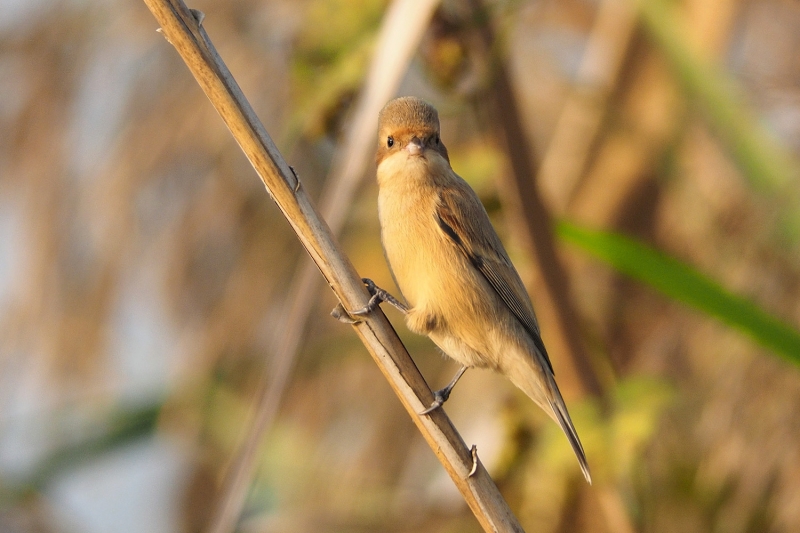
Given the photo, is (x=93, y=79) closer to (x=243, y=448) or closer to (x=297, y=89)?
(x=297, y=89)

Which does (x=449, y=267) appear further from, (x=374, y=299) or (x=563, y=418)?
(x=374, y=299)

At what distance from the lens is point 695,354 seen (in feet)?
11.8

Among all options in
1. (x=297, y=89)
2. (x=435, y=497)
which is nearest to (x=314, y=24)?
(x=297, y=89)

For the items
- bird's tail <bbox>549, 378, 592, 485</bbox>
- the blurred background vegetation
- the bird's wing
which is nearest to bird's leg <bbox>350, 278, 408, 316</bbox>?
the bird's wing

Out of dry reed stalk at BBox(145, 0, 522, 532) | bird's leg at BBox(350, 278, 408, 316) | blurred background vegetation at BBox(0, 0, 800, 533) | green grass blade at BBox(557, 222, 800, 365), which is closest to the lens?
dry reed stalk at BBox(145, 0, 522, 532)

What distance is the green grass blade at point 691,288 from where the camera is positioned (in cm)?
198

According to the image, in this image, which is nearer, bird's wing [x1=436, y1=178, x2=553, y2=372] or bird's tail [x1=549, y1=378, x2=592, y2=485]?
bird's tail [x1=549, y1=378, x2=592, y2=485]

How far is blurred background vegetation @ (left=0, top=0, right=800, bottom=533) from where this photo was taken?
127 inches

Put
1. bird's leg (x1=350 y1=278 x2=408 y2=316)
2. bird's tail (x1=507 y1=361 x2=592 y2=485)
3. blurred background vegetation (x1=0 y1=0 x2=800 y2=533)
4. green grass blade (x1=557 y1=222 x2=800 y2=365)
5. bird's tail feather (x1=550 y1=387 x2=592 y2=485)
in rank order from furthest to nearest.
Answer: blurred background vegetation (x1=0 y1=0 x2=800 y2=533)
bird's tail (x1=507 y1=361 x2=592 y2=485)
bird's tail feather (x1=550 y1=387 x2=592 y2=485)
green grass blade (x1=557 y1=222 x2=800 y2=365)
bird's leg (x1=350 y1=278 x2=408 y2=316)

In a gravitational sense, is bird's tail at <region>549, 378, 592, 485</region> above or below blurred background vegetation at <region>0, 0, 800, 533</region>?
below

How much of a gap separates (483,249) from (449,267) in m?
0.15

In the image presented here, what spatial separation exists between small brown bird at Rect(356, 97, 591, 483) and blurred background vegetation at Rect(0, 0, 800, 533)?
48 cm

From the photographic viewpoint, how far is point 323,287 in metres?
3.87

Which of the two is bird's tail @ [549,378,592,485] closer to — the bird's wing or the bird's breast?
the bird's wing
